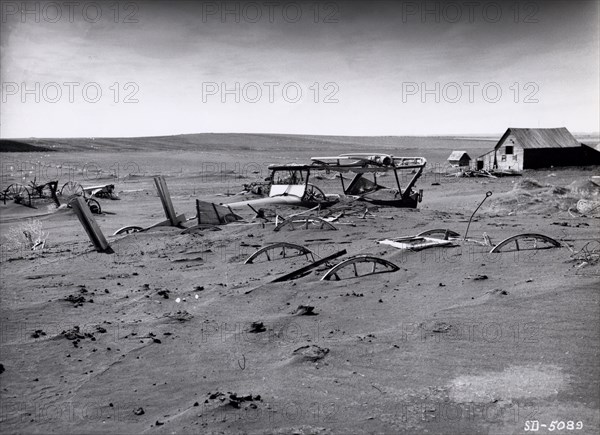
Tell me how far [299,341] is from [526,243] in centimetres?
551

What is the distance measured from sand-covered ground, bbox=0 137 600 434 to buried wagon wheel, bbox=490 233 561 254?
0.63 feet

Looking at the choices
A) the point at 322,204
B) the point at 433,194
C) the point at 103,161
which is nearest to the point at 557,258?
the point at 322,204

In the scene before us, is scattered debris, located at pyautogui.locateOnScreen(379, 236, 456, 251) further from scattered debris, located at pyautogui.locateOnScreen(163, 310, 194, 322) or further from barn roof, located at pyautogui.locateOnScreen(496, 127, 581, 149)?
barn roof, located at pyautogui.locateOnScreen(496, 127, 581, 149)

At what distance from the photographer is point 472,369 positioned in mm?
5215

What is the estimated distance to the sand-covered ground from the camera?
14.7 feet

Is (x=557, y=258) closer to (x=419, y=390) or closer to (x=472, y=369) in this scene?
(x=472, y=369)

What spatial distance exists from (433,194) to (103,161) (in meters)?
41.4

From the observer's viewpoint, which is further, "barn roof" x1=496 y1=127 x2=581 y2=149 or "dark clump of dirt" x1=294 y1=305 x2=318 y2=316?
"barn roof" x1=496 y1=127 x2=581 y2=149

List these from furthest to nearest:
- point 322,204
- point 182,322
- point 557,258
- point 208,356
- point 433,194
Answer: point 433,194 < point 322,204 < point 557,258 < point 182,322 < point 208,356

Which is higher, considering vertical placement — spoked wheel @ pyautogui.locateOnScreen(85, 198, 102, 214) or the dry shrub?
spoked wheel @ pyautogui.locateOnScreen(85, 198, 102, 214)

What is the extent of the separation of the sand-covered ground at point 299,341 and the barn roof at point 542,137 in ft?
83.6

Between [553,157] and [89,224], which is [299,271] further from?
[553,157]

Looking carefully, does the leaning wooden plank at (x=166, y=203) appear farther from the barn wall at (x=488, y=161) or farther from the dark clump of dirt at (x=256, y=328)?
the barn wall at (x=488, y=161)

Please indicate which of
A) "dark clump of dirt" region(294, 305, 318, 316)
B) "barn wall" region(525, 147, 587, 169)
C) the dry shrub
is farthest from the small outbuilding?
"dark clump of dirt" region(294, 305, 318, 316)
